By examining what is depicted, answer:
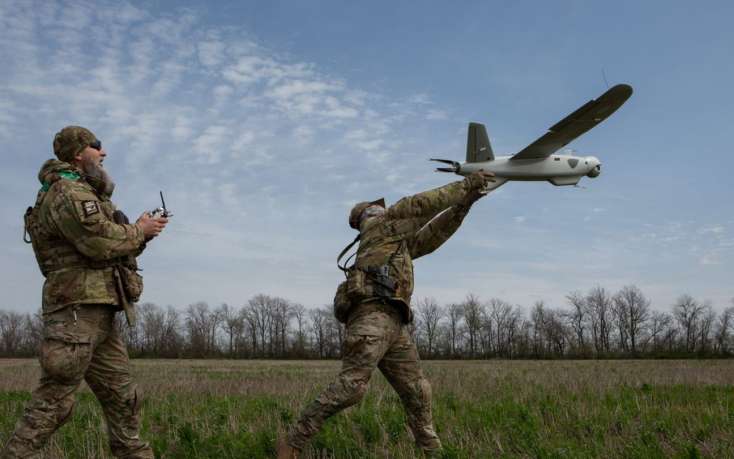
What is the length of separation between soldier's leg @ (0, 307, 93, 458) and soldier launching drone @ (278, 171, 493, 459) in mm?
1713

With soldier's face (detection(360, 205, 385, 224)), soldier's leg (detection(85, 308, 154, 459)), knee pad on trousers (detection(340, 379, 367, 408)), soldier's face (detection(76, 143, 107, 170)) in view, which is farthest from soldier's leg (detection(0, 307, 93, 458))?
soldier's face (detection(360, 205, 385, 224))

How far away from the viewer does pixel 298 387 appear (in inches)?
475

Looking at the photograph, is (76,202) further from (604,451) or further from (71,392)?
(604,451)

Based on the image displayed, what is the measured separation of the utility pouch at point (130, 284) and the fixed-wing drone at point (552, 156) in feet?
13.5

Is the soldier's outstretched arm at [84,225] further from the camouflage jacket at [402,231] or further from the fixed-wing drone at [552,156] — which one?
the fixed-wing drone at [552,156]

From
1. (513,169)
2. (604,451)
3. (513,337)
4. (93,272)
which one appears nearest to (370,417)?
(604,451)

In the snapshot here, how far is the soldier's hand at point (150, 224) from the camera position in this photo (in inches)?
186

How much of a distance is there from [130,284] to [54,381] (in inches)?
32.8

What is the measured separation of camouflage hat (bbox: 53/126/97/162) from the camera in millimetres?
4750

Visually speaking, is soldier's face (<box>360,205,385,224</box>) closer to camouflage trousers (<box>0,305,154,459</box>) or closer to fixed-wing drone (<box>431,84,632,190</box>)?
fixed-wing drone (<box>431,84,632,190</box>)

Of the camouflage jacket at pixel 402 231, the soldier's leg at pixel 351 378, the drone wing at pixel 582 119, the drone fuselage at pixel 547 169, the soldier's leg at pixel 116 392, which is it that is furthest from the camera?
the drone wing at pixel 582 119

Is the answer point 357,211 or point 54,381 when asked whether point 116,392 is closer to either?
point 54,381

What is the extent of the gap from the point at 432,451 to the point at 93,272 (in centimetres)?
314

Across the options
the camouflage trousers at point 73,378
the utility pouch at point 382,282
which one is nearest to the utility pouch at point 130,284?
the camouflage trousers at point 73,378
